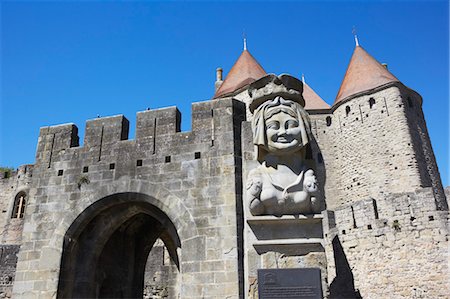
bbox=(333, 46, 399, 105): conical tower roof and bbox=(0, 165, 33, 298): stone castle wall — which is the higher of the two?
bbox=(333, 46, 399, 105): conical tower roof

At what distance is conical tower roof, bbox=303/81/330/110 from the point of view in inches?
1088

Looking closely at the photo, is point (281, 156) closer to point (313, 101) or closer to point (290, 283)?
point (290, 283)

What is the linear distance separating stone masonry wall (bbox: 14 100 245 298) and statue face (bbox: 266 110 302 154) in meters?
1.02

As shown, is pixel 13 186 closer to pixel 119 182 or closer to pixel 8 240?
pixel 8 240

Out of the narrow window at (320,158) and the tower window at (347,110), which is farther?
the narrow window at (320,158)

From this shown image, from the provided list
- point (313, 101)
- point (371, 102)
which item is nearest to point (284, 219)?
point (371, 102)

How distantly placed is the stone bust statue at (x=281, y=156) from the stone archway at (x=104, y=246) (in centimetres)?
197

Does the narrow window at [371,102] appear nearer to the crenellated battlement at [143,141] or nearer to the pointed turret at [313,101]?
the pointed turret at [313,101]

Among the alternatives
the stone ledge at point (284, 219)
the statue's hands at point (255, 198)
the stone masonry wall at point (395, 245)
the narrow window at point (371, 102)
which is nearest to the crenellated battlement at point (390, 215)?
the stone masonry wall at point (395, 245)


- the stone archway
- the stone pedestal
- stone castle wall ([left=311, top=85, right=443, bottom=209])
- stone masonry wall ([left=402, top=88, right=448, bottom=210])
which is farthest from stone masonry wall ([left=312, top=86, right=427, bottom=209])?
the stone pedestal

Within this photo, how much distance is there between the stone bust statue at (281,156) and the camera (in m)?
5.05

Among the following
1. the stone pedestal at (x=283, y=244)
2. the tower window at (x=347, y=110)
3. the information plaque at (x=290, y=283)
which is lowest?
the information plaque at (x=290, y=283)

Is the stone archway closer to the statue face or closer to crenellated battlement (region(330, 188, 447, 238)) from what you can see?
the statue face

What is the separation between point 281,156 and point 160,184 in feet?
6.71
